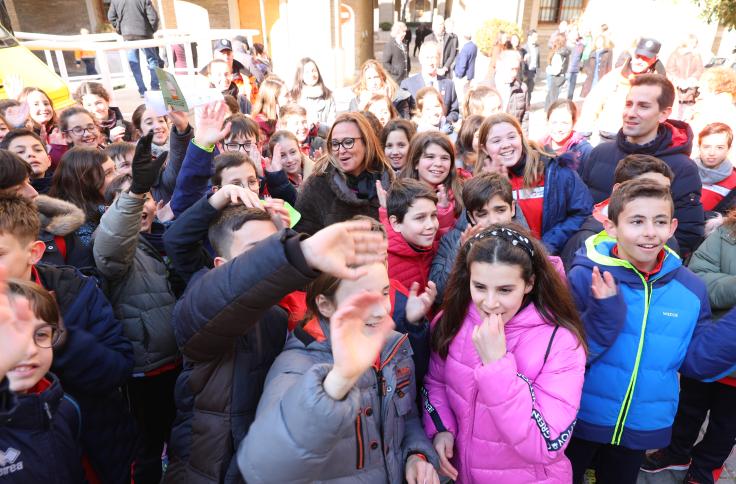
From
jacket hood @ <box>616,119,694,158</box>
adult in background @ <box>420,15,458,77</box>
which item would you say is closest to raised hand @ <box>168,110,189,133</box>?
jacket hood @ <box>616,119,694,158</box>

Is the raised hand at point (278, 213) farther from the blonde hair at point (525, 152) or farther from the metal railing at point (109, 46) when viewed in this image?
the metal railing at point (109, 46)

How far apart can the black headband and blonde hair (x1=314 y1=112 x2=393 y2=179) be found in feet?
5.10

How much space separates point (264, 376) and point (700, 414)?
2435mm

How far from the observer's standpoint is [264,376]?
1652mm

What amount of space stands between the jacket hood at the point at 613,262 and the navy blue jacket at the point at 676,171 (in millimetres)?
1160

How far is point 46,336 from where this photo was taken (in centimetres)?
152

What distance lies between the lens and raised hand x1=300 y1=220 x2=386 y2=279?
1284mm

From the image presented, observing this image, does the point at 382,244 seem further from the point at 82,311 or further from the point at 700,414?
the point at 700,414

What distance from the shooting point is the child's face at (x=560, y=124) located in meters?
4.51

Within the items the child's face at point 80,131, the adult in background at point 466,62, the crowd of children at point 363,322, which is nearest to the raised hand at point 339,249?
the crowd of children at point 363,322

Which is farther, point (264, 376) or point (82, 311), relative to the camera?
point (82, 311)

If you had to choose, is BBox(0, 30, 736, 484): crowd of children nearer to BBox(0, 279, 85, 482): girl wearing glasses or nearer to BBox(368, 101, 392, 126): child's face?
BBox(0, 279, 85, 482): girl wearing glasses

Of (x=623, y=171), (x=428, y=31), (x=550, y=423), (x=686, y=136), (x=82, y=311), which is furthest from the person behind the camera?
(x=428, y=31)

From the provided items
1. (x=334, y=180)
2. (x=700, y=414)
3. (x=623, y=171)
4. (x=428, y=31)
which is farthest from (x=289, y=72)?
(x=700, y=414)
